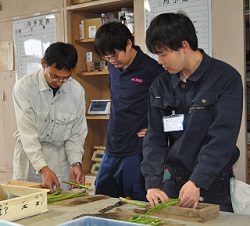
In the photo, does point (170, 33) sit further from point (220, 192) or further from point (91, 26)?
point (91, 26)

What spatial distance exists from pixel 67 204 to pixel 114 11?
8.39ft

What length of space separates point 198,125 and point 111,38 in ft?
2.56

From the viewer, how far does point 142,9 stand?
3.53 m

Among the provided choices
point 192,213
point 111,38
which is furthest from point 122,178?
point 192,213

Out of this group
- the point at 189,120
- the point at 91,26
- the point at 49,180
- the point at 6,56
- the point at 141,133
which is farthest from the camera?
the point at 6,56

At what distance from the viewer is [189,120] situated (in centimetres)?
187

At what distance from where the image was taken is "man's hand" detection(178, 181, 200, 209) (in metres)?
1.76

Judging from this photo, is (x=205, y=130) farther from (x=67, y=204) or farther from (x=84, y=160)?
(x=84, y=160)

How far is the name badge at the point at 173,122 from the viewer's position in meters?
1.93

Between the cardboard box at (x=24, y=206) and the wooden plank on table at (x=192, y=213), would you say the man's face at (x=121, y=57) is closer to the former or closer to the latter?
the cardboard box at (x=24, y=206)

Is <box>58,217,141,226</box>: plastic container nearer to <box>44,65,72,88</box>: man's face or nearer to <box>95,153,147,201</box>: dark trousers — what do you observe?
<box>95,153,147,201</box>: dark trousers

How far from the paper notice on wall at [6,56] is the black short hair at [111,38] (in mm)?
2331

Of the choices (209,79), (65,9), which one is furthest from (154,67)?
(65,9)

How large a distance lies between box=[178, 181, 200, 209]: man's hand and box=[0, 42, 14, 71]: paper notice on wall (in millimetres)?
3154
